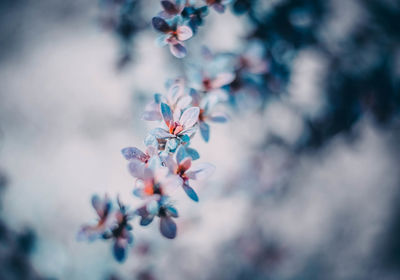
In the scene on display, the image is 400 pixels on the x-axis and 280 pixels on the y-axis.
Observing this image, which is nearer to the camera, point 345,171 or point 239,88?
point 239,88

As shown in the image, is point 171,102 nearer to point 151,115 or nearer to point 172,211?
point 151,115

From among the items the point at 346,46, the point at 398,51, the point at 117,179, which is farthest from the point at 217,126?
the point at 398,51

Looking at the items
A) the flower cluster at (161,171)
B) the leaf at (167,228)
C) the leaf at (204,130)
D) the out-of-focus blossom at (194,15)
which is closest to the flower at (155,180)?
the flower cluster at (161,171)

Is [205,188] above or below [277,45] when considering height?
below

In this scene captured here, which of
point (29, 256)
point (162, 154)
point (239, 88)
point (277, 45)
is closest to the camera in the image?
point (162, 154)

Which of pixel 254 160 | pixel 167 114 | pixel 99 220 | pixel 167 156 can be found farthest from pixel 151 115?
pixel 254 160

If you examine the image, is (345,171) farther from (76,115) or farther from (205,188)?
(76,115)
